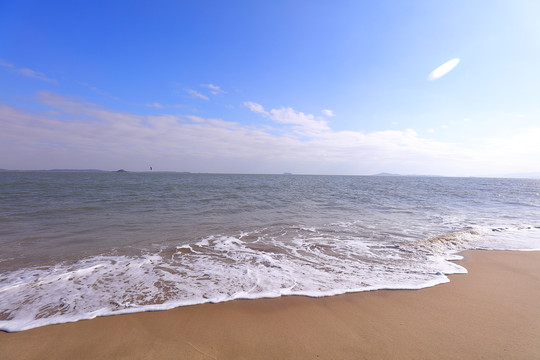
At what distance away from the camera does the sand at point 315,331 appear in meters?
2.35

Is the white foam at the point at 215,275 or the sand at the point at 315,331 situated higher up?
the sand at the point at 315,331

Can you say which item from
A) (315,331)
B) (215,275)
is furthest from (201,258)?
(315,331)

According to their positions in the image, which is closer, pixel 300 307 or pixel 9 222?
pixel 300 307

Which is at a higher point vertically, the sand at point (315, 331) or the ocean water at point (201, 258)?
the sand at point (315, 331)

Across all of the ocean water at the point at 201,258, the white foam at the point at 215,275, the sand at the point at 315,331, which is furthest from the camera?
the ocean water at the point at 201,258

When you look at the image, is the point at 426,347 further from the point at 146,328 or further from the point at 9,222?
the point at 9,222

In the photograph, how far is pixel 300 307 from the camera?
321 centimetres

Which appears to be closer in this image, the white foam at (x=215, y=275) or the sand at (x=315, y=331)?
the sand at (x=315, y=331)

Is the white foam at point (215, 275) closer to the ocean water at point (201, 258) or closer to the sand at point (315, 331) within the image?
the ocean water at point (201, 258)

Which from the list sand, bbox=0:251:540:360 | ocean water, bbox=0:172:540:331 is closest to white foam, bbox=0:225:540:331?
ocean water, bbox=0:172:540:331

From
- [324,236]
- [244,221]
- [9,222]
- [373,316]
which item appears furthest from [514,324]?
[9,222]

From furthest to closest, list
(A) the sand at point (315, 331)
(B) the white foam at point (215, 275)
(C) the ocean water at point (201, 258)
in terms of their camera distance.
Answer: (C) the ocean water at point (201, 258)
(B) the white foam at point (215, 275)
(A) the sand at point (315, 331)

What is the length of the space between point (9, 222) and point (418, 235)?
14734mm

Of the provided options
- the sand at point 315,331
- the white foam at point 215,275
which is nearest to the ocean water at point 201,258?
the white foam at point 215,275
